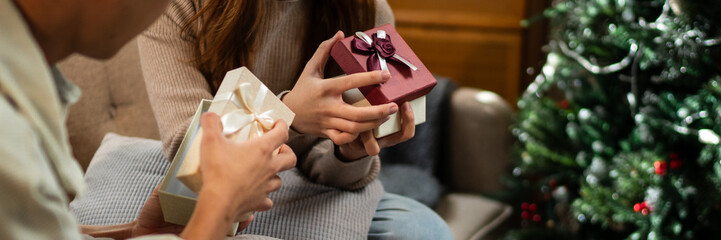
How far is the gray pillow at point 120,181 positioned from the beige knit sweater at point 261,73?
0.08m

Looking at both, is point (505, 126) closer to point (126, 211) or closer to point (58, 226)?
point (126, 211)

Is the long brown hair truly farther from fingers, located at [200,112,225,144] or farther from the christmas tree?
the christmas tree

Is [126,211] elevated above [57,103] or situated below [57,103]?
below

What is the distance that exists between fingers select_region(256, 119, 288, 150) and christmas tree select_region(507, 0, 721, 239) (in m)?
1.00

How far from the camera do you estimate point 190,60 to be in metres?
1.04

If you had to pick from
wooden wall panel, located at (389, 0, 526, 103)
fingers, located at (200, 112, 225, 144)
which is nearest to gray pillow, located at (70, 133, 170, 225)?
fingers, located at (200, 112, 225, 144)

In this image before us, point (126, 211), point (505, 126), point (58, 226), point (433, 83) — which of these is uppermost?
point (58, 226)

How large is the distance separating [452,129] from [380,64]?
1.04m

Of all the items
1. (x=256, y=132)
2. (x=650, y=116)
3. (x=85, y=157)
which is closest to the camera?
(x=256, y=132)

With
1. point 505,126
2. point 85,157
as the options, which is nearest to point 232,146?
point 85,157

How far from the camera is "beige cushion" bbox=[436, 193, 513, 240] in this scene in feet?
5.68

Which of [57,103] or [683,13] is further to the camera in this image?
[683,13]

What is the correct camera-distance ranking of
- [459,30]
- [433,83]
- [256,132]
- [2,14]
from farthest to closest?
[459,30] → [433,83] → [256,132] → [2,14]

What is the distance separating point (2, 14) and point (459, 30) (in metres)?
2.03
